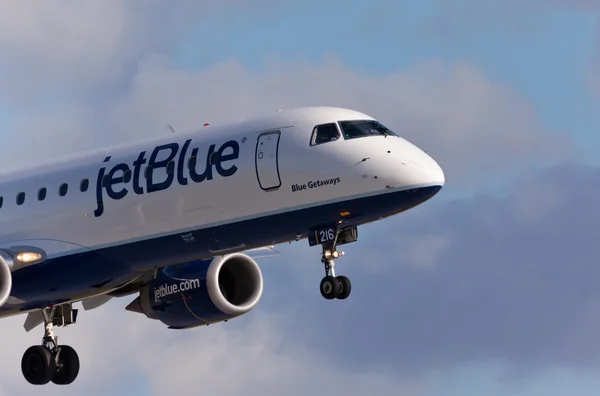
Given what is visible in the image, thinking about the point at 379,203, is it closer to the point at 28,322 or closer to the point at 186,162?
the point at 186,162

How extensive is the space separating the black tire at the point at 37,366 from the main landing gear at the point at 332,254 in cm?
1038

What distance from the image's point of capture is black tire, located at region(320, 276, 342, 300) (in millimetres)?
49062

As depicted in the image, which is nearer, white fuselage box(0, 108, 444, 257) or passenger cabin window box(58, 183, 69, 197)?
white fuselage box(0, 108, 444, 257)

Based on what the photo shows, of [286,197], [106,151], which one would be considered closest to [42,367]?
[106,151]

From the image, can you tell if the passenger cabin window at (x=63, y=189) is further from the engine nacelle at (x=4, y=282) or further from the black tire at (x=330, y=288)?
the black tire at (x=330, y=288)

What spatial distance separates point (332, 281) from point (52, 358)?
447 inches

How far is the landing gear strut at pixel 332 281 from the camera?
49.1 meters

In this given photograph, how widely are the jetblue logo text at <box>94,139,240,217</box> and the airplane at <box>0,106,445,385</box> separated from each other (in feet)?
0.13

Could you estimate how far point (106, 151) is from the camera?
54156mm

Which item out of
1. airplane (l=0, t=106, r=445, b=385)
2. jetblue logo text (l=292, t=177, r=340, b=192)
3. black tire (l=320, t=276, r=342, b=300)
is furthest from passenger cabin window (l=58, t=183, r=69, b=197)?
black tire (l=320, t=276, r=342, b=300)

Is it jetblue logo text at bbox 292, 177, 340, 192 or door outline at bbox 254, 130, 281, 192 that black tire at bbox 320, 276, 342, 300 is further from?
door outline at bbox 254, 130, 281, 192

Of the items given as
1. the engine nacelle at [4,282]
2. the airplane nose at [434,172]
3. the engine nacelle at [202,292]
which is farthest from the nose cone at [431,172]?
the engine nacelle at [4,282]

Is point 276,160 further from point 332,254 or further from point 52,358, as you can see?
point 52,358

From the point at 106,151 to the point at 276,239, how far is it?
6.32m
